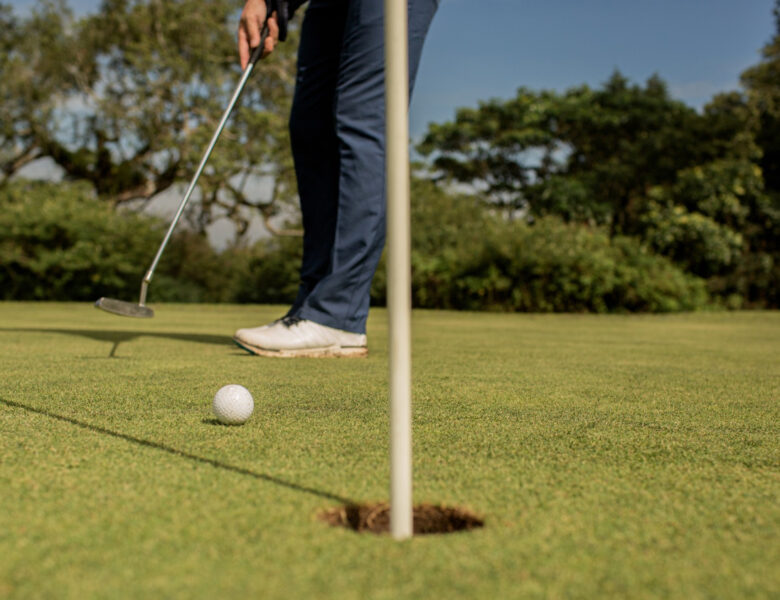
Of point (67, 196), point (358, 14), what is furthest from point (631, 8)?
point (358, 14)

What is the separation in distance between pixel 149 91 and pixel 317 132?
2137 centimetres

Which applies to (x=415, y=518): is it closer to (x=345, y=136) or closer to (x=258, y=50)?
(x=345, y=136)

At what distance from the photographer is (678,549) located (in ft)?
2.95

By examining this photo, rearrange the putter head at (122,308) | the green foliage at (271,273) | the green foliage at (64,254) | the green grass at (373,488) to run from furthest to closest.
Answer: the green foliage at (271,273)
the green foliage at (64,254)
the putter head at (122,308)
the green grass at (373,488)

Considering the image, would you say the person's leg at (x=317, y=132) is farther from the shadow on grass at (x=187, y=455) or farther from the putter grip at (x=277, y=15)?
the shadow on grass at (x=187, y=455)

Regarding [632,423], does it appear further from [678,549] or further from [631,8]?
[631,8]

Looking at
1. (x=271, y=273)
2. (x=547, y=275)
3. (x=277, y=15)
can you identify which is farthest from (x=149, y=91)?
(x=277, y=15)

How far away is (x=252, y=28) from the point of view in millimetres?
3305

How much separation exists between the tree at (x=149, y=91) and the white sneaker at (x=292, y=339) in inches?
756

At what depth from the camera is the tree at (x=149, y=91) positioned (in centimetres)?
2225

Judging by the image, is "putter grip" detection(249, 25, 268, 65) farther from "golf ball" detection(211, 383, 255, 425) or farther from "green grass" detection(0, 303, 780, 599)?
"golf ball" detection(211, 383, 255, 425)

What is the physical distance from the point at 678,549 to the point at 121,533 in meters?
0.70

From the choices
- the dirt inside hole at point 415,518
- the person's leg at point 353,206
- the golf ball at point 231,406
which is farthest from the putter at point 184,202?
the dirt inside hole at point 415,518

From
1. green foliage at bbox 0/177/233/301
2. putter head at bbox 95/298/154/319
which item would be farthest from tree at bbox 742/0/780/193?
putter head at bbox 95/298/154/319
